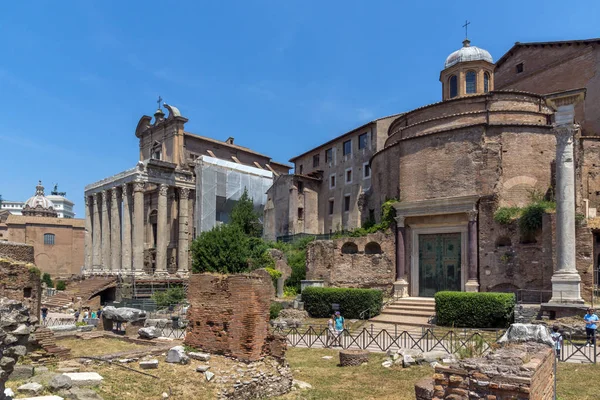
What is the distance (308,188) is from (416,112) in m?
19.0

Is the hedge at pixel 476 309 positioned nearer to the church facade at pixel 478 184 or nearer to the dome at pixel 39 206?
the church facade at pixel 478 184

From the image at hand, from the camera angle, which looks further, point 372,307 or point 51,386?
point 372,307

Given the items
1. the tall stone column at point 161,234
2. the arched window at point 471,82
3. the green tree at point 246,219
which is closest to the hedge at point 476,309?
the arched window at point 471,82

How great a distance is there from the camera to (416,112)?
99.1ft

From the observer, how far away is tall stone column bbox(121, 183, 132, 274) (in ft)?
139

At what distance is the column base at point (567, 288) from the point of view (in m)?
18.8

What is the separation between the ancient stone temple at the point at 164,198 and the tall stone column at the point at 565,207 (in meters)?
31.6

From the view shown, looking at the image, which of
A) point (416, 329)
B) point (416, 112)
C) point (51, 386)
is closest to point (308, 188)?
point (416, 112)

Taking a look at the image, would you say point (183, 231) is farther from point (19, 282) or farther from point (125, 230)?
point (19, 282)

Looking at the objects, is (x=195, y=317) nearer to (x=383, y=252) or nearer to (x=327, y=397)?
(x=327, y=397)

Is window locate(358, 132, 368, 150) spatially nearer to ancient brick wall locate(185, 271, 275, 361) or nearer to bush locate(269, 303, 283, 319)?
bush locate(269, 303, 283, 319)

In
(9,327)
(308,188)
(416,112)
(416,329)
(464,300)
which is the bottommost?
(416,329)

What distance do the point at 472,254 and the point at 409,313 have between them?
15.7ft

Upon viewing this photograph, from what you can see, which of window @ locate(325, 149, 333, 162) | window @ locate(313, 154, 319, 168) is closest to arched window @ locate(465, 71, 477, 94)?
window @ locate(325, 149, 333, 162)
